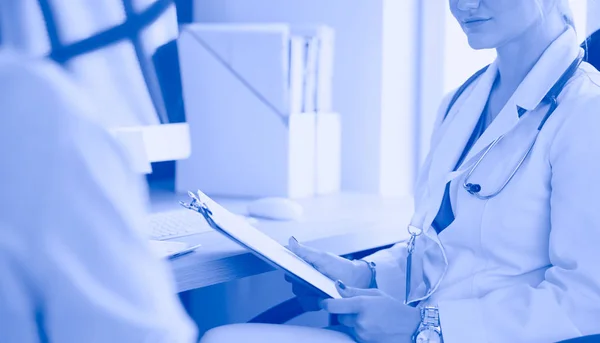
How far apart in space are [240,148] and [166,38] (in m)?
0.35

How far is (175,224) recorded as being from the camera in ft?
4.37

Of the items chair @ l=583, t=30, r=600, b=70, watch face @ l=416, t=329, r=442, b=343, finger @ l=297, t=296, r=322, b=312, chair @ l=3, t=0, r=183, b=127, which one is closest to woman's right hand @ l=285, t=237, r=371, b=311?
finger @ l=297, t=296, r=322, b=312

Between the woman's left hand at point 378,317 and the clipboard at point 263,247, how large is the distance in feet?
0.17

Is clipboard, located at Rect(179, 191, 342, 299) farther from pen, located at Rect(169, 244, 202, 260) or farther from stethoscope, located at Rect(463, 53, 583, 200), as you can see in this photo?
stethoscope, located at Rect(463, 53, 583, 200)

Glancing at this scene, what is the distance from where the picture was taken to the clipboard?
1.03m

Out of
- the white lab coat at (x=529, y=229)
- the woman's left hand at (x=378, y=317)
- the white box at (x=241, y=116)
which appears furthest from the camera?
the white box at (x=241, y=116)

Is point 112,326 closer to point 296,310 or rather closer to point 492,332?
point 492,332

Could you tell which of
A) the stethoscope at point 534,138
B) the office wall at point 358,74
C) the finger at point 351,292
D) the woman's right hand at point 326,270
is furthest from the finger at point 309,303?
the office wall at point 358,74

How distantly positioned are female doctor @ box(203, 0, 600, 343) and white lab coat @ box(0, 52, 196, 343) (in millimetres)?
653

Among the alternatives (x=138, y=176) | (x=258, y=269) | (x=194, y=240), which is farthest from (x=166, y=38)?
(x=138, y=176)

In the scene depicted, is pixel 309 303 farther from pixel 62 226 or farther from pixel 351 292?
pixel 62 226

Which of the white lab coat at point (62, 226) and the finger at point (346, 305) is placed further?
the finger at point (346, 305)

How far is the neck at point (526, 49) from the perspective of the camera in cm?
110

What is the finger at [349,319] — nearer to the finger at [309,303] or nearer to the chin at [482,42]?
the finger at [309,303]
